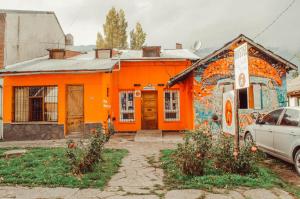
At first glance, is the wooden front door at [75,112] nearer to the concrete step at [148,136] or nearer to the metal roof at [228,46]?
the concrete step at [148,136]

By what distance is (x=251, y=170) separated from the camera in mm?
6605

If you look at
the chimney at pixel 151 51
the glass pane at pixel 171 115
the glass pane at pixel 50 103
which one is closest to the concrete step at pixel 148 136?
the glass pane at pixel 171 115

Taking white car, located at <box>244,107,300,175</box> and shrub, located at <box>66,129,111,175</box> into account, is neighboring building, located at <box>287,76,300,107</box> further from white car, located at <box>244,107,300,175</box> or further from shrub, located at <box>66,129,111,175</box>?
shrub, located at <box>66,129,111,175</box>

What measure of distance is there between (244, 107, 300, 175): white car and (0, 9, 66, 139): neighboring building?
1339cm

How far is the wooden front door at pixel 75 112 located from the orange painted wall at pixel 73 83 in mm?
329

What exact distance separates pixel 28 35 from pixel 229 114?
17.2 meters

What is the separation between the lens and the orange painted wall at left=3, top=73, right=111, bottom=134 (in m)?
15.0

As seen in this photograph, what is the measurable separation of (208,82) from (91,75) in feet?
20.3

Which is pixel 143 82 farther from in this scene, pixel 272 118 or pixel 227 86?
pixel 272 118

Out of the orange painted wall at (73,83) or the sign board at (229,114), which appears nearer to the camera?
the sign board at (229,114)

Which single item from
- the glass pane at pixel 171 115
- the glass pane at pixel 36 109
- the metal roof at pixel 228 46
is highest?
the metal roof at pixel 228 46

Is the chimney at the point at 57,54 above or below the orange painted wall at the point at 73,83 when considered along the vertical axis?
above

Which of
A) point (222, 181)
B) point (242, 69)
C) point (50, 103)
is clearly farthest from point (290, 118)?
point (50, 103)

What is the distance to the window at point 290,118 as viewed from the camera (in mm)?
7156
